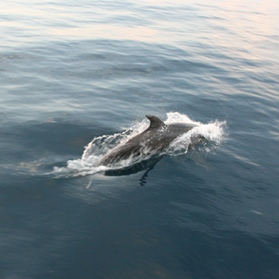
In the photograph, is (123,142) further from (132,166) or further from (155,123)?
(155,123)

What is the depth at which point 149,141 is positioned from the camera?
14.0m

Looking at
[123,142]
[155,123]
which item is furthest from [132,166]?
[155,123]

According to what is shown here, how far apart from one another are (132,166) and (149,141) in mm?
1458

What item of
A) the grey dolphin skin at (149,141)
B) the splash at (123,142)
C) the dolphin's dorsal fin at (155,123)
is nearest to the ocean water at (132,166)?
the splash at (123,142)

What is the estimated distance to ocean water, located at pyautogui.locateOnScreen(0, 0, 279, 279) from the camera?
29.2 ft

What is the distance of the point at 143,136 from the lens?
46.0 ft

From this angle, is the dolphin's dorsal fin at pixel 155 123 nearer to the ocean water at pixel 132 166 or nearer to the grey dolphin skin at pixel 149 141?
the grey dolphin skin at pixel 149 141

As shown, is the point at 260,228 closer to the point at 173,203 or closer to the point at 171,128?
the point at 173,203

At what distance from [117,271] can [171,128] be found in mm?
7838

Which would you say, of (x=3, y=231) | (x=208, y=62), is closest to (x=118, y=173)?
(x=3, y=231)

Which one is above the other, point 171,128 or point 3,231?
point 171,128

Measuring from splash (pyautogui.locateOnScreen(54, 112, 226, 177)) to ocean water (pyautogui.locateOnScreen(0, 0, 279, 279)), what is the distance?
0.07 m

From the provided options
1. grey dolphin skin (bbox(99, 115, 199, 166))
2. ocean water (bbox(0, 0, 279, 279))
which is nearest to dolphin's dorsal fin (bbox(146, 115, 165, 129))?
grey dolphin skin (bbox(99, 115, 199, 166))

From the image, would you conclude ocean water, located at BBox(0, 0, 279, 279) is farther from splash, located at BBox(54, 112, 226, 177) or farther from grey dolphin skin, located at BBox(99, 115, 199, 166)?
grey dolphin skin, located at BBox(99, 115, 199, 166)
